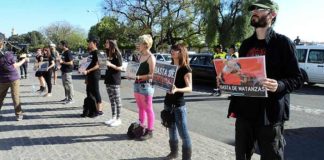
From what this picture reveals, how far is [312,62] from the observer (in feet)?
55.3

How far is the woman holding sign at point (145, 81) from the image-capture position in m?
6.28

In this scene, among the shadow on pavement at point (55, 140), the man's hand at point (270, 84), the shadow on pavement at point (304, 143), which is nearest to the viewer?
the man's hand at point (270, 84)

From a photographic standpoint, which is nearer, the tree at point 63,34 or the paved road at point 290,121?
the paved road at point 290,121

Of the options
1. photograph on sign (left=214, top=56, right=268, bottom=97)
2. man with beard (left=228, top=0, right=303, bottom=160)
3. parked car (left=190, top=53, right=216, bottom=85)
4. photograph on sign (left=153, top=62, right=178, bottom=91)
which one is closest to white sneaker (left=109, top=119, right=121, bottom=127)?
photograph on sign (left=153, top=62, right=178, bottom=91)

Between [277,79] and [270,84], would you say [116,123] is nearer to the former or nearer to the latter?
[277,79]

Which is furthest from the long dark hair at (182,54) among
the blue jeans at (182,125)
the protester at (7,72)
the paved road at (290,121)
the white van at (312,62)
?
the white van at (312,62)

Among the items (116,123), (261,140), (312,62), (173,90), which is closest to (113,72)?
(116,123)

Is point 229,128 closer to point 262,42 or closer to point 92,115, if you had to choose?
point 92,115

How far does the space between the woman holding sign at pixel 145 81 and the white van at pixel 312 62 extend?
40.0 feet

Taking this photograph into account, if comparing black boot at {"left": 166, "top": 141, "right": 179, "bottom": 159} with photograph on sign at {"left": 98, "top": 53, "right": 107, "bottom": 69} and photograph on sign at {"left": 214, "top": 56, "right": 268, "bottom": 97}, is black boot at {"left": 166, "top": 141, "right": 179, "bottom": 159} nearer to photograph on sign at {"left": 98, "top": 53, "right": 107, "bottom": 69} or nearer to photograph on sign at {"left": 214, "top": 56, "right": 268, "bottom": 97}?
photograph on sign at {"left": 214, "top": 56, "right": 268, "bottom": 97}

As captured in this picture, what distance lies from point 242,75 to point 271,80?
0.31 m

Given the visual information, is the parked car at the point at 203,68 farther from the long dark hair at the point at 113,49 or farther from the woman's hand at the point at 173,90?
the woman's hand at the point at 173,90

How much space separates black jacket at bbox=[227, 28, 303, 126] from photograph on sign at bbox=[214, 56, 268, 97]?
4.5 inches

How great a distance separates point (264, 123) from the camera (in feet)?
10.5
